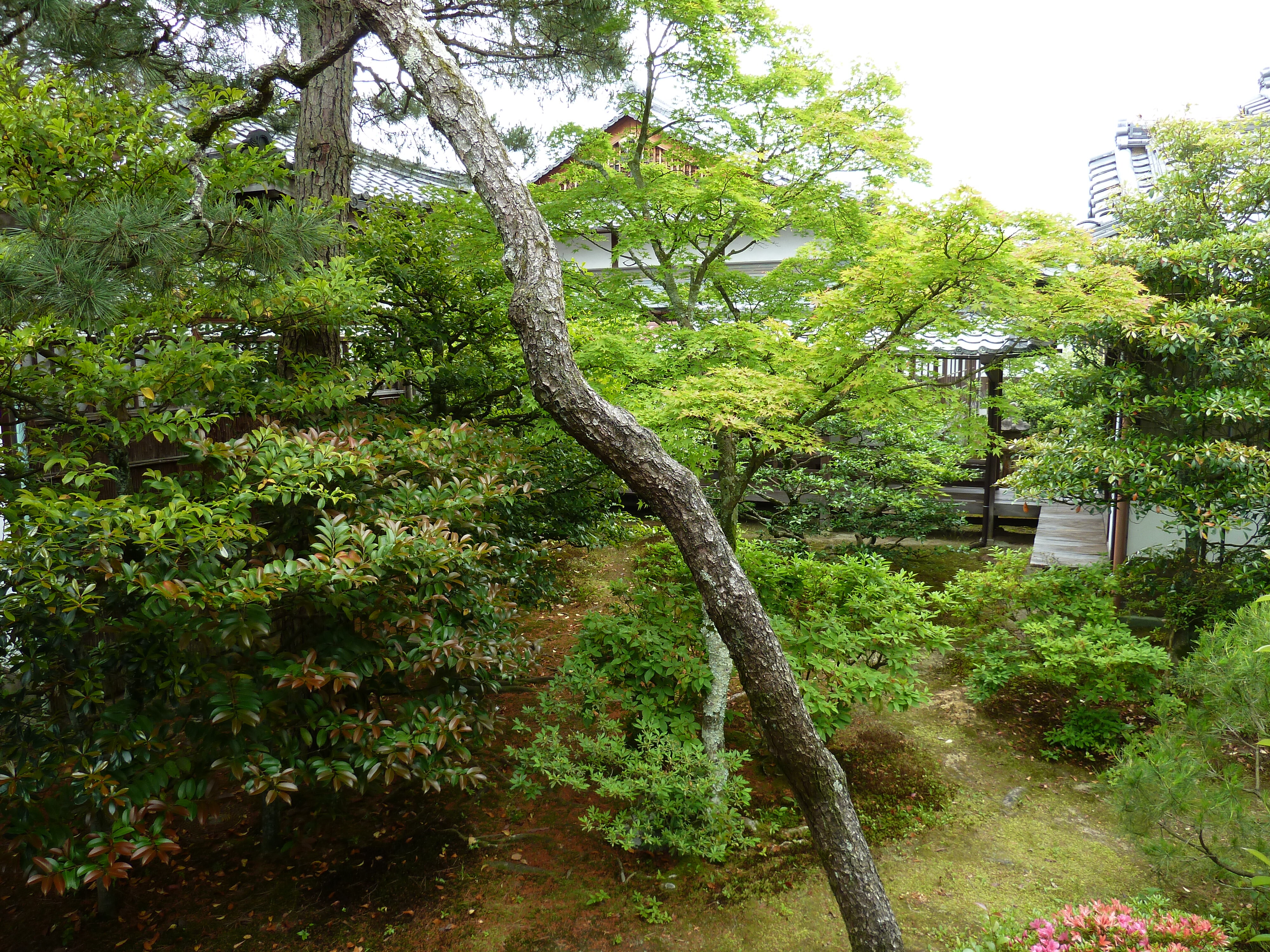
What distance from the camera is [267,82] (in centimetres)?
439

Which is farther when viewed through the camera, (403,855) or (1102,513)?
(1102,513)

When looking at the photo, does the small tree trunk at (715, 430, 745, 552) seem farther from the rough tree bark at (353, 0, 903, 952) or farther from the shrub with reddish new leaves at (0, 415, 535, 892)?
the shrub with reddish new leaves at (0, 415, 535, 892)

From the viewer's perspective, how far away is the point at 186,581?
3.16 metres

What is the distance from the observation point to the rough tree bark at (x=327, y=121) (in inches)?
233

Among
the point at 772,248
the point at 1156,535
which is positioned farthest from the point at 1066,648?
the point at 772,248

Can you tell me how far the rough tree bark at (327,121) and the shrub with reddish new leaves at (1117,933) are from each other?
5608 millimetres

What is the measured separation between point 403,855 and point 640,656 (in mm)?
2016

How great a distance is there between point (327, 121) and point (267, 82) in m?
1.72

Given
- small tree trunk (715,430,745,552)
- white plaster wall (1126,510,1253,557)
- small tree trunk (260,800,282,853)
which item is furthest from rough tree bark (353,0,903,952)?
white plaster wall (1126,510,1253,557)

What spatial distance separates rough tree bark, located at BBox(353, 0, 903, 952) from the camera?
12.8ft

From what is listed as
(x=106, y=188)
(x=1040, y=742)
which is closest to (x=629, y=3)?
(x=106, y=188)

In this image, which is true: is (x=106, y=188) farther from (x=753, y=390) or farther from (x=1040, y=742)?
(x=1040, y=742)

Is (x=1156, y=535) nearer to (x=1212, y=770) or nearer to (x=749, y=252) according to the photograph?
(x=1212, y=770)

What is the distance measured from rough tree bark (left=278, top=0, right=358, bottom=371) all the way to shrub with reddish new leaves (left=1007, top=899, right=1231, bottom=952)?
5.61 meters
